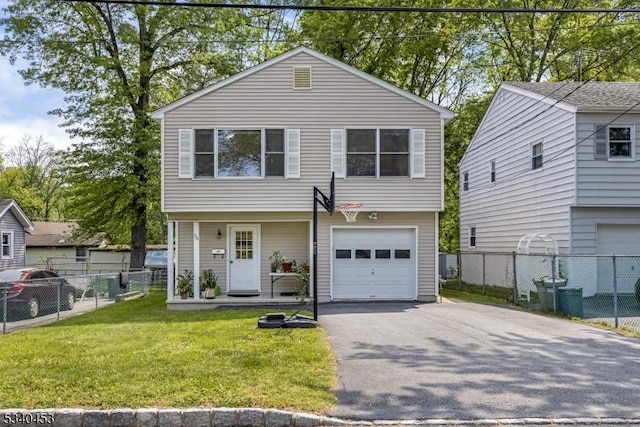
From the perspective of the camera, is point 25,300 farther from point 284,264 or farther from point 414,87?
point 414,87

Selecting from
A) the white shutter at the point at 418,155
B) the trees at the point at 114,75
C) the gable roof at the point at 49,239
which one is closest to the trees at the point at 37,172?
the gable roof at the point at 49,239

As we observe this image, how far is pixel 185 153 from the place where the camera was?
50.3ft

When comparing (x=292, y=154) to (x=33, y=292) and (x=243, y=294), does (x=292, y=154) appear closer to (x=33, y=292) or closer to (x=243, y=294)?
(x=243, y=294)

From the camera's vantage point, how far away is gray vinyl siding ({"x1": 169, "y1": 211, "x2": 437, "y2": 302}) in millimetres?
15594

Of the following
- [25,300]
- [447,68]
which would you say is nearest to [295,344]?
[25,300]

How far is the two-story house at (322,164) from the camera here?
15320 mm

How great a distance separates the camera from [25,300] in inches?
542

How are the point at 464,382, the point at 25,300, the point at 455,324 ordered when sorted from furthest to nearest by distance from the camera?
the point at 25,300 → the point at 455,324 → the point at 464,382

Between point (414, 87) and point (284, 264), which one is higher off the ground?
point (414, 87)

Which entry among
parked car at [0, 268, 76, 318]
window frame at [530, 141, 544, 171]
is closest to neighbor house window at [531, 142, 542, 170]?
window frame at [530, 141, 544, 171]

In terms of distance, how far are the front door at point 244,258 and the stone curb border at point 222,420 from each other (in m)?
10.5

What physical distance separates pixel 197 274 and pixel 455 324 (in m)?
7.67

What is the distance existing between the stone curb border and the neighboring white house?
25.6m

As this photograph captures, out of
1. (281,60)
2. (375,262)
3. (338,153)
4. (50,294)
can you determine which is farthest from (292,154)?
(50,294)
